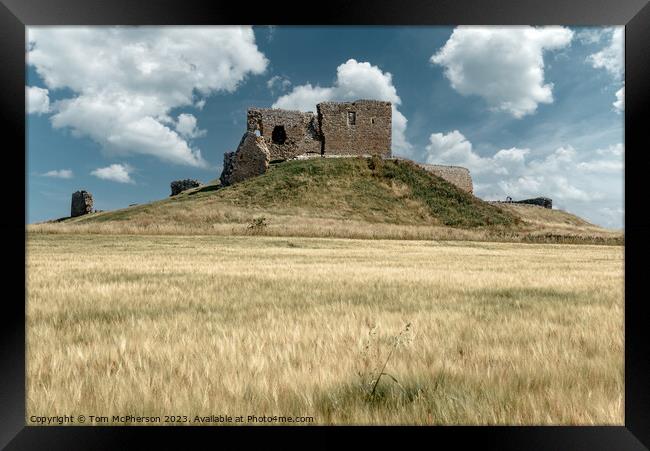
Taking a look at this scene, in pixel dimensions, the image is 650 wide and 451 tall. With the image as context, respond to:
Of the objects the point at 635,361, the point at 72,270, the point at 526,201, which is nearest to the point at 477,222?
the point at 72,270

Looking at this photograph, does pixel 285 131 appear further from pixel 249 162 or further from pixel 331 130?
pixel 249 162

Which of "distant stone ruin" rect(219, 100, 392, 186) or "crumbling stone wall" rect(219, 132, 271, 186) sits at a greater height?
"distant stone ruin" rect(219, 100, 392, 186)

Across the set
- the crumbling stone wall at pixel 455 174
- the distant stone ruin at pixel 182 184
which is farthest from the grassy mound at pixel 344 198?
the distant stone ruin at pixel 182 184

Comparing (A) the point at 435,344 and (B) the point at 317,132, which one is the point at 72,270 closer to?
(A) the point at 435,344

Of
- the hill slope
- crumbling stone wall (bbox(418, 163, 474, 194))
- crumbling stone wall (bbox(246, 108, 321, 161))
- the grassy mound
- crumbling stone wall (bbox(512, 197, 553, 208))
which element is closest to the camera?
the hill slope

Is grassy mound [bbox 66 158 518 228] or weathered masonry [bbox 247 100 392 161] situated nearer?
grassy mound [bbox 66 158 518 228]

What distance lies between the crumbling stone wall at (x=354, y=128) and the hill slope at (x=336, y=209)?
5482mm

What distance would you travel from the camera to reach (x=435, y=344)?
10.3 feet

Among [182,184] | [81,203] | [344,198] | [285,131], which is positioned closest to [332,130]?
[285,131]

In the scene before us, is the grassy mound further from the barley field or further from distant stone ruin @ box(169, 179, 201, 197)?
the barley field

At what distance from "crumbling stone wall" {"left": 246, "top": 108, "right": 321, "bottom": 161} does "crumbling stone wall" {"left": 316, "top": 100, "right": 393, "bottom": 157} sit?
1639 millimetres

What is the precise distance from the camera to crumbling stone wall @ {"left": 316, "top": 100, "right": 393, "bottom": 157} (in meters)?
54.9

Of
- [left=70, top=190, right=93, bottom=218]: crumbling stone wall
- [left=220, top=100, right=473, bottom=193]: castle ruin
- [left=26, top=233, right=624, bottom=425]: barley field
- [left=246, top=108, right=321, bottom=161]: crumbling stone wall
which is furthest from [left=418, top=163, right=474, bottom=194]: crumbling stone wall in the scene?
[left=26, top=233, right=624, bottom=425]: barley field
